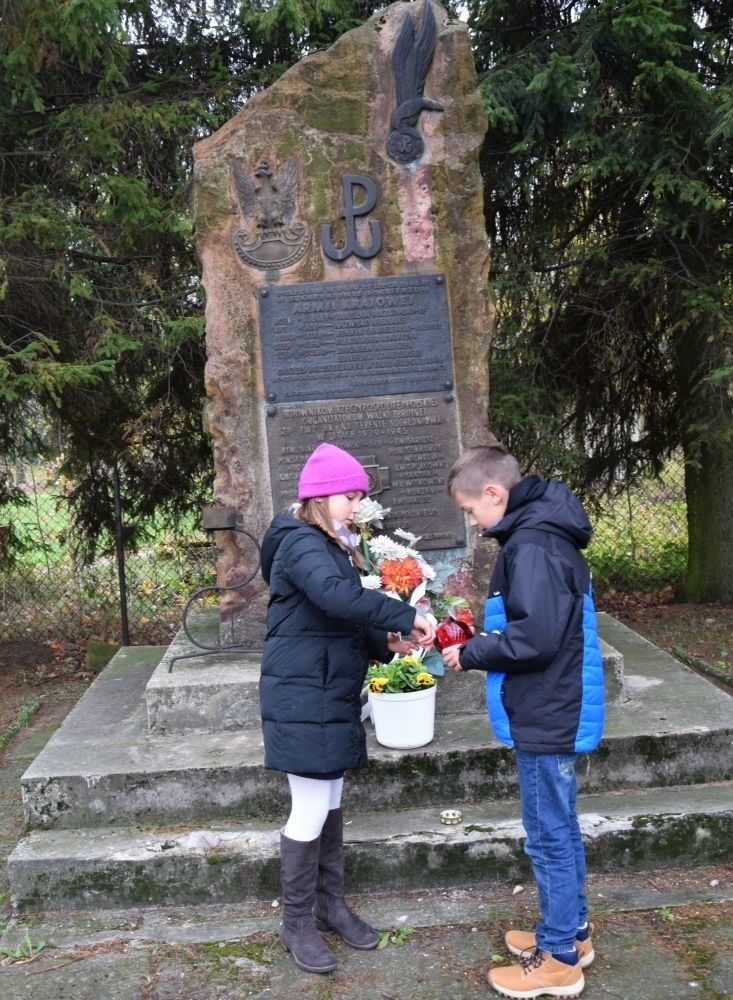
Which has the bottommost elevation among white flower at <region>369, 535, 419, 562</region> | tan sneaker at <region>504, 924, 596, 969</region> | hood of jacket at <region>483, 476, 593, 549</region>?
tan sneaker at <region>504, 924, 596, 969</region>

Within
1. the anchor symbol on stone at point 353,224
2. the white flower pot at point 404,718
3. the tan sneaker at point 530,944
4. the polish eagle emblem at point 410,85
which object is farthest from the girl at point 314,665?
the polish eagle emblem at point 410,85

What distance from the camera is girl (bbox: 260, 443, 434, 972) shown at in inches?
Answer: 114

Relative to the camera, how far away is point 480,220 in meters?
4.68

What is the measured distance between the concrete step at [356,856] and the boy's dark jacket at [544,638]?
0.93 m

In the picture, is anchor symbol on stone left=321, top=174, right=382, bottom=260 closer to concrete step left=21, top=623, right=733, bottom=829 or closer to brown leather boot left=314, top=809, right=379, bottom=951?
concrete step left=21, top=623, right=733, bottom=829

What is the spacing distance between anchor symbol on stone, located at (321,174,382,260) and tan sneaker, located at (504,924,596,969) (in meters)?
3.06

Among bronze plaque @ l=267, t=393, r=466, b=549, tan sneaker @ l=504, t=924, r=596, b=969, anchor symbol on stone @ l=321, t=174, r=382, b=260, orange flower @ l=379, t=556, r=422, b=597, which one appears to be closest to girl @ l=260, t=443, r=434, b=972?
tan sneaker @ l=504, t=924, r=596, b=969

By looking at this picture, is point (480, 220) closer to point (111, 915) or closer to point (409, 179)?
point (409, 179)

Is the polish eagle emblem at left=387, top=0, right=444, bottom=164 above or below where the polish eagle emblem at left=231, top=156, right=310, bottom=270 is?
above

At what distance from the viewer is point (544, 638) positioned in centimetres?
261

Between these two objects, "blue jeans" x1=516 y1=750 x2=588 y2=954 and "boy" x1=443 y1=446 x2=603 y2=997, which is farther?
"blue jeans" x1=516 y1=750 x2=588 y2=954

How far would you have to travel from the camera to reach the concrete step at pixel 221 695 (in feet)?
13.6

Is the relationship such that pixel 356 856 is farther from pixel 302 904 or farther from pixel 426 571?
pixel 426 571

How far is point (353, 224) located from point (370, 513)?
4.66 ft
